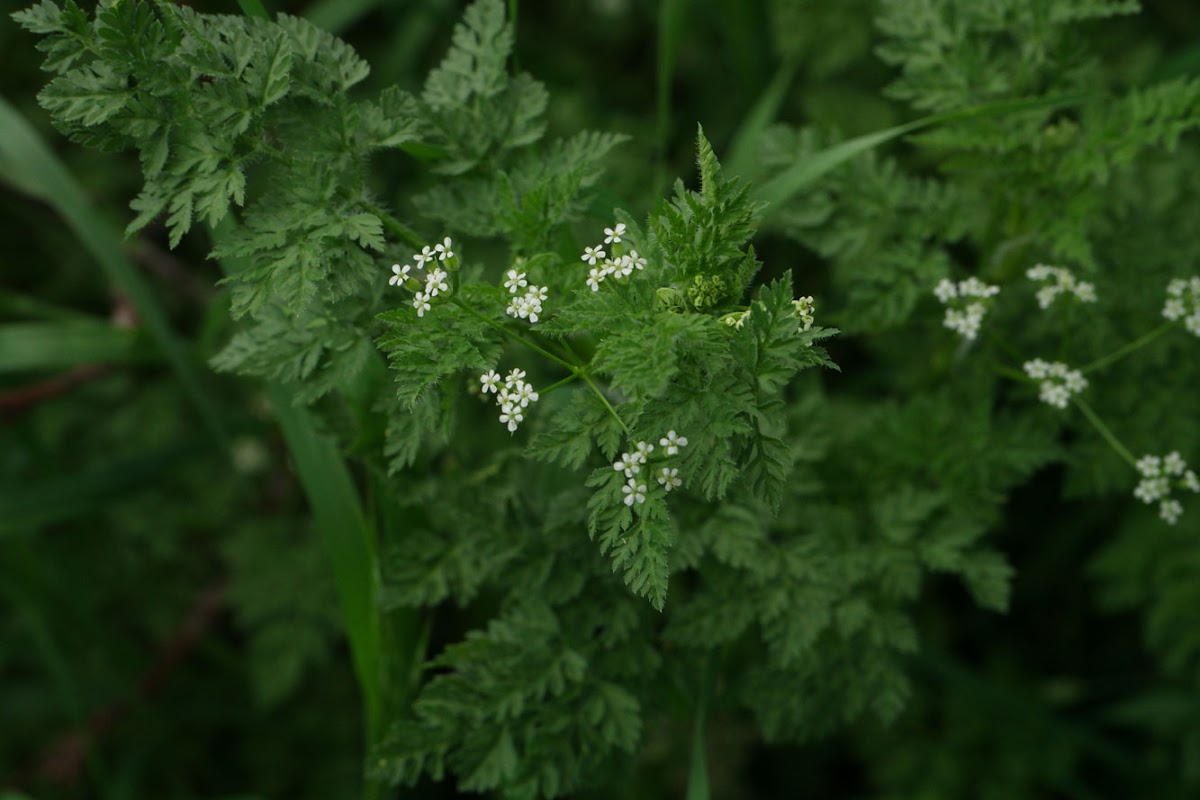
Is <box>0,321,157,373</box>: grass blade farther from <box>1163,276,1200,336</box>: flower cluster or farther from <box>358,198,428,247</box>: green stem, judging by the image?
<box>1163,276,1200,336</box>: flower cluster

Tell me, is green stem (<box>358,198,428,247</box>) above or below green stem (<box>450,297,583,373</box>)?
above

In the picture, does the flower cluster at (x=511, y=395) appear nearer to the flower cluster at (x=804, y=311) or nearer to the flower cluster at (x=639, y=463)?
the flower cluster at (x=639, y=463)

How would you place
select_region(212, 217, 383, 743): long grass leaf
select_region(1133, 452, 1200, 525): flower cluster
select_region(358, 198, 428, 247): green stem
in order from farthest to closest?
select_region(212, 217, 383, 743): long grass leaf < select_region(1133, 452, 1200, 525): flower cluster < select_region(358, 198, 428, 247): green stem

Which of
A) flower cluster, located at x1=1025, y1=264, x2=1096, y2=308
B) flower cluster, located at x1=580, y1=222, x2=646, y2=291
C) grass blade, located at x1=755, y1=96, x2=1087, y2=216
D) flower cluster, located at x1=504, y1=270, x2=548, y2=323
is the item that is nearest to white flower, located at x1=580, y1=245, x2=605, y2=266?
flower cluster, located at x1=580, y1=222, x2=646, y2=291

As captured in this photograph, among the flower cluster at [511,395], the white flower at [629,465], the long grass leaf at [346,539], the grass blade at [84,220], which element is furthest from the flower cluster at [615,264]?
the grass blade at [84,220]

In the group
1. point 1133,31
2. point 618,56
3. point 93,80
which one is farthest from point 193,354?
point 1133,31

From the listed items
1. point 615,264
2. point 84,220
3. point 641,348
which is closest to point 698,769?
point 641,348

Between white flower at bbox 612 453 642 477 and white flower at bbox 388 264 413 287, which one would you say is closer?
white flower at bbox 612 453 642 477

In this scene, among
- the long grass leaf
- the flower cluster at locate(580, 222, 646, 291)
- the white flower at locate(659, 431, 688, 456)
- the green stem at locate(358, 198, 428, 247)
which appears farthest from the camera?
the long grass leaf
